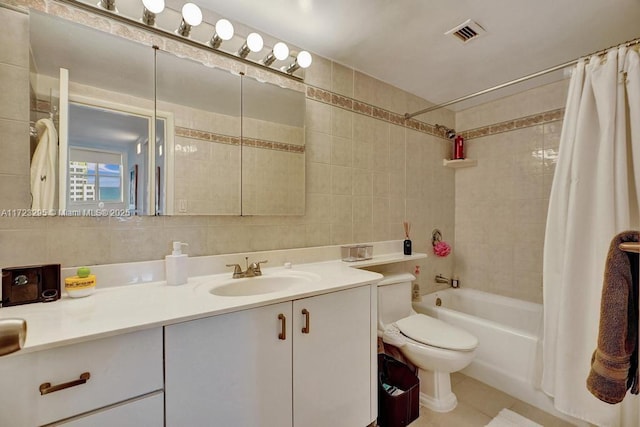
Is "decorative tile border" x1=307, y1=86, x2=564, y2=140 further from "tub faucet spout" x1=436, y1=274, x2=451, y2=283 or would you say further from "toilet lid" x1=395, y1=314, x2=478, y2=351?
"toilet lid" x1=395, y1=314, x2=478, y2=351

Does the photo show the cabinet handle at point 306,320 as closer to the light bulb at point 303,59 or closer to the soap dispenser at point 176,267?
the soap dispenser at point 176,267

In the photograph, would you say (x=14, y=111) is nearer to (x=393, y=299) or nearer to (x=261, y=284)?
(x=261, y=284)

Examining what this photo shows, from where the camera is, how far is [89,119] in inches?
42.6

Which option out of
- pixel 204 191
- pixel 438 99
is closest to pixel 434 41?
pixel 438 99

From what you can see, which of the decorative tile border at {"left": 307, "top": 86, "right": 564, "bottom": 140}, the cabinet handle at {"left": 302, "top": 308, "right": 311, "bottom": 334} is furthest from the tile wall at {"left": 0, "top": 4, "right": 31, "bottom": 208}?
the decorative tile border at {"left": 307, "top": 86, "right": 564, "bottom": 140}

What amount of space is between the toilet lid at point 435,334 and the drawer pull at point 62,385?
4.81 feet

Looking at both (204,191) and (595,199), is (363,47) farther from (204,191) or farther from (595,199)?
(595,199)

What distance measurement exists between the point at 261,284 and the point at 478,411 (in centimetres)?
148

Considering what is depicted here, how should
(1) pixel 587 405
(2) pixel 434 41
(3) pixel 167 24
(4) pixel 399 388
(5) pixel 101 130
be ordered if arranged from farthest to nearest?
(2) pixel 434 41 < (4) pixel 399 388 < (1) pixel 587 405 < (3) pixel 167 24 < (5) pixel 101 130

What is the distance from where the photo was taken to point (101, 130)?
1.11m

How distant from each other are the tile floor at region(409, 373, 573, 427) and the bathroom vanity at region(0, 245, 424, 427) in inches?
18.3

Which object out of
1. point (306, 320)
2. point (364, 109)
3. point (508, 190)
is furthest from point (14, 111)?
point (508, 190)

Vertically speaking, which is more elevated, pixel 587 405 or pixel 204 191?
pixel 204 191

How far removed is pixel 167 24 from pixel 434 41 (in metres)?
1.46
